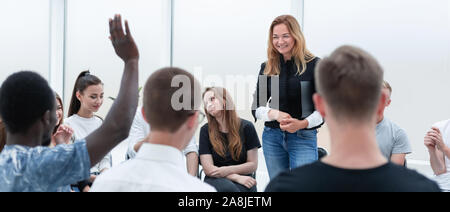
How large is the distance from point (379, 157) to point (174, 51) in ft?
14.7

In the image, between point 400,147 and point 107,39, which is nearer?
point 400,147

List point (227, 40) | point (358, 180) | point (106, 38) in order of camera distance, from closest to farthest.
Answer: point (358, 180) → point (227, 40) → point (106, 38)

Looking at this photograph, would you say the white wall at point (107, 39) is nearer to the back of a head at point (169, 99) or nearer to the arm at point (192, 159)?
the arm at point (192, 159)

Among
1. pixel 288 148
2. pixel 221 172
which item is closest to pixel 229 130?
pixel 221 172

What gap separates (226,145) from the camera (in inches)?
124

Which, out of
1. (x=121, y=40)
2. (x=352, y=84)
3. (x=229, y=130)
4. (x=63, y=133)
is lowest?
(x=229, y=130)

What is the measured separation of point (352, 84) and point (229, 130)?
2.24m

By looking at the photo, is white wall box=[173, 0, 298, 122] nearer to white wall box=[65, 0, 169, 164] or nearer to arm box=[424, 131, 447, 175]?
white wall box=[65, 0, 169, 164]

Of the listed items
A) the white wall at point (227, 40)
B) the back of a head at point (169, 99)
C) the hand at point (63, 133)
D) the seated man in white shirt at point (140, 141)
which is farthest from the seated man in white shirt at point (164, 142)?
→ the white wall at point (227, 40)

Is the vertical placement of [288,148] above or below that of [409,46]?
below

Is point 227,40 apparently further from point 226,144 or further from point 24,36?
point 24,36

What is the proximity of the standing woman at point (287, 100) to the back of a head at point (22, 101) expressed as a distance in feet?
4.98

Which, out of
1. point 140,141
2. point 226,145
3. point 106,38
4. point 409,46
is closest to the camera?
point 140,141

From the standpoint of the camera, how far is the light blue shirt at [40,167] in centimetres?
125
